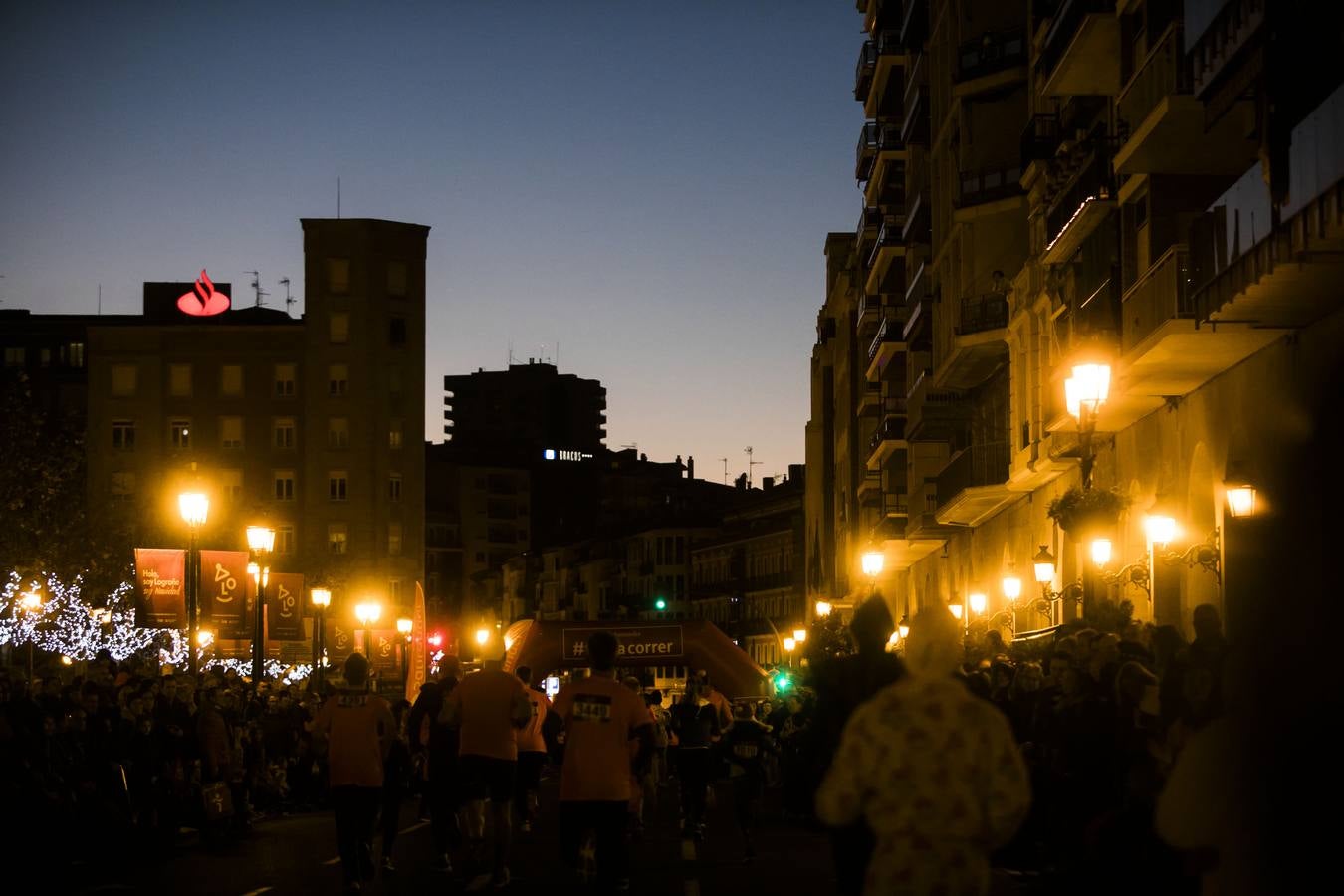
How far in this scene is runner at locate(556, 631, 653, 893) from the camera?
15.1m

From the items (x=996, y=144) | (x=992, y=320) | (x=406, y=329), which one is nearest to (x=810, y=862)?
(x=992, y=320)

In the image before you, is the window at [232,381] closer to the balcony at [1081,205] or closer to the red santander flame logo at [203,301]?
the red santander flame logo at [203,301]

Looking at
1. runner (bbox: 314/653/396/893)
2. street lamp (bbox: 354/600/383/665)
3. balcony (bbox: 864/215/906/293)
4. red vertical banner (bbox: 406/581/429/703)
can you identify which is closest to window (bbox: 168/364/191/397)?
balcony (bbox: 864/215/906/293)

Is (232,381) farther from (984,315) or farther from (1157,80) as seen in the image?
(1157,80)

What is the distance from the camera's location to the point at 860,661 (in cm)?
1079

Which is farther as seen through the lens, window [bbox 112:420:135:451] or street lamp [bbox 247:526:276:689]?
window [bbox 112:420:135:451]

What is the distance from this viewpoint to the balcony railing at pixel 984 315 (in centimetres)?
4631

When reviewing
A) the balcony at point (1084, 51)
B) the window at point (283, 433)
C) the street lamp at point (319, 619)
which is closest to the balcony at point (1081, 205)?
the balcony at point (1084, 51)

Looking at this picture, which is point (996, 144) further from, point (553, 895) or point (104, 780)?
point (553, 895)

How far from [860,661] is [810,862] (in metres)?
11.2

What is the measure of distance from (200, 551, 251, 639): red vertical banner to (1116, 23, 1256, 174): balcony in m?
15.4

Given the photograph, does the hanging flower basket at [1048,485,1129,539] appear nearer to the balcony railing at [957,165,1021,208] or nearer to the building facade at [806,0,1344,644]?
the building facade at [806,0,1344,644]

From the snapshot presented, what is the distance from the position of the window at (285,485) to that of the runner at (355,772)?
10062 centimetres

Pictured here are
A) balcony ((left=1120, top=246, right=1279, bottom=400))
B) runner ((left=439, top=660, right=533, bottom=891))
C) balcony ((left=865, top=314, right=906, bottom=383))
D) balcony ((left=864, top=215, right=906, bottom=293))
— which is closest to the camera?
runner ((left=439, top=660, right=533, bottom=891))
